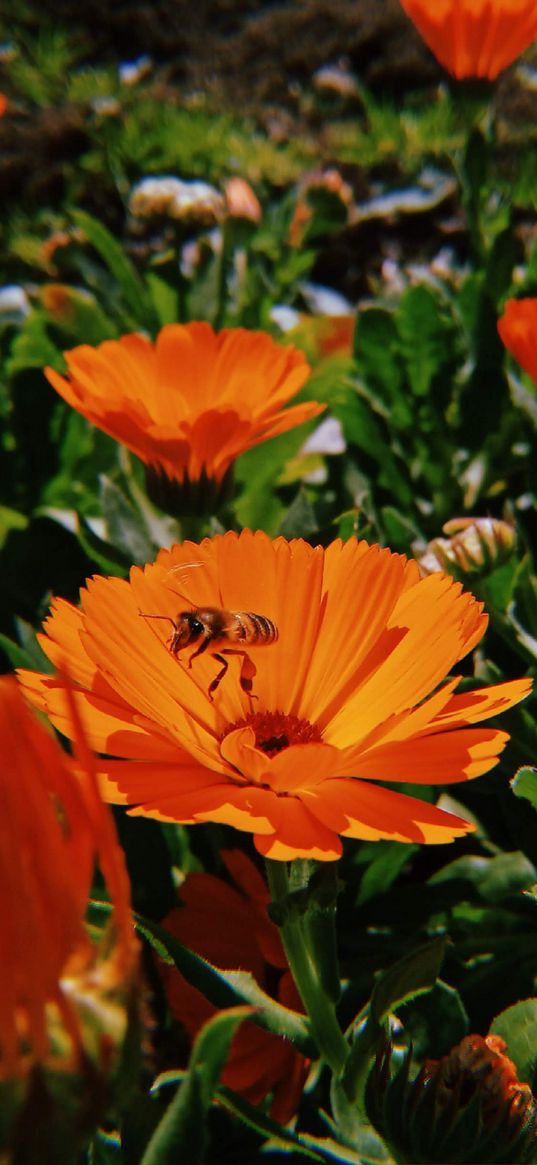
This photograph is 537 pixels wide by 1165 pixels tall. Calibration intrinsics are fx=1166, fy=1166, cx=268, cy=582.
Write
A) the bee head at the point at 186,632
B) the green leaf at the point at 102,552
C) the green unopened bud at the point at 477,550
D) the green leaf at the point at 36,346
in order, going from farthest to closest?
the green leaf at the point at 36,346 < the green leaf at the point at 102,552 < the green unopened bud at the point at 477,550 < the bee head at the point at 186,632

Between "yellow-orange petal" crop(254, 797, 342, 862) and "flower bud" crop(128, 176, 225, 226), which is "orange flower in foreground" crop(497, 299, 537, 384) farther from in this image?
"flower bud" crop(128, 176, 225, 226)

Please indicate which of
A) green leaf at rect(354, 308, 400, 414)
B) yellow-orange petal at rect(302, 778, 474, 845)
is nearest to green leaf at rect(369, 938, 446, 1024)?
yellow-orange petal at rect(302, 778, 474, 845)

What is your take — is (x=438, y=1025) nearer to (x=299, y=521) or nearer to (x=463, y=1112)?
(x=463, y=1112)

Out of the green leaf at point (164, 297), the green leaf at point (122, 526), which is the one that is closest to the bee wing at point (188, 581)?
the green leaf at point (122, 526)

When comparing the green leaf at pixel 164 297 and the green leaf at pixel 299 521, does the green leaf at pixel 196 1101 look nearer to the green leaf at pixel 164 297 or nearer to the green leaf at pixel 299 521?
the green leaf at pixel 299 521

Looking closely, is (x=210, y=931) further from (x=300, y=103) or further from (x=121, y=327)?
(x=300, y=103)

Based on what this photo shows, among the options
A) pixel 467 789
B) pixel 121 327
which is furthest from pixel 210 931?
pixel 121 327
